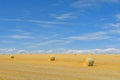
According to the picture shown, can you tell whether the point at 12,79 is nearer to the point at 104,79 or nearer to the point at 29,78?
the point at 29,78

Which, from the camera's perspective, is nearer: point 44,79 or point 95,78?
point 44,79

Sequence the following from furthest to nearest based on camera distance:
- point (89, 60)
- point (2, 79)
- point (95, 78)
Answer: point (89, 60)
point (95, 78)
point (2, 79)

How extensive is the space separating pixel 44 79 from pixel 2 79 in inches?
137

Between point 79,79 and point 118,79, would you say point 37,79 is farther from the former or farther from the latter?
point 118,79

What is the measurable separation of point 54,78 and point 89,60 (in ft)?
66.8

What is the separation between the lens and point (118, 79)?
2619cm

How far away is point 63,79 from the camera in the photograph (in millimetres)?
25172

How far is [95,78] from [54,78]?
372cm

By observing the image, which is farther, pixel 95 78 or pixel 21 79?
pixel 95 78

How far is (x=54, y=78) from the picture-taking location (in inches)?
1019

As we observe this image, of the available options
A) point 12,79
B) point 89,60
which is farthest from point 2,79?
point 89,60


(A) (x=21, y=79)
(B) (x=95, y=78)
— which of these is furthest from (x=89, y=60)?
(A) (x=21, y=79)

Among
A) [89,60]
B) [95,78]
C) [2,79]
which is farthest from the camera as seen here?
[89,60]

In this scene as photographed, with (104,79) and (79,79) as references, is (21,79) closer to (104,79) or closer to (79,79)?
(79,79)
